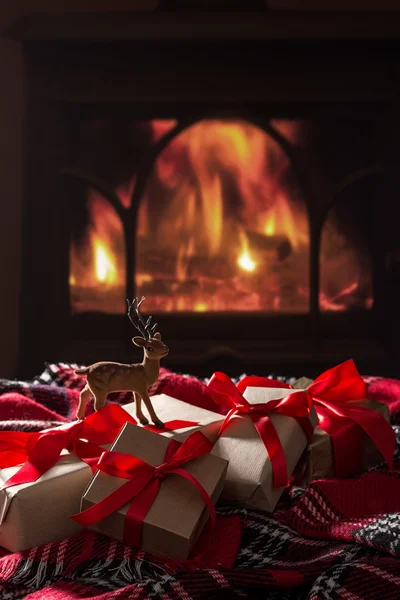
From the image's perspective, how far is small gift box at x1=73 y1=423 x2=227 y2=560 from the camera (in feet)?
2.30

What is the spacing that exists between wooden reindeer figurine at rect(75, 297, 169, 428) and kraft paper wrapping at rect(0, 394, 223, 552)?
8 centimetres

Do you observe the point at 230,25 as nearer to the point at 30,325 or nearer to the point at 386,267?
the point at 386,267

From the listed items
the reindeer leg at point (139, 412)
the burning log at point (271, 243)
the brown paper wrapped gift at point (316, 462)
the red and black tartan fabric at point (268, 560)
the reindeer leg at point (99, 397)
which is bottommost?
the red and black tartan fabric at point (268, 560)

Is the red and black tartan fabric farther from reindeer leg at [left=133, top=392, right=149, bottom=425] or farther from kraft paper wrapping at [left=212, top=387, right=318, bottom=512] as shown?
reindeer leg at [left=133, top=392, right=149, bottom=425]

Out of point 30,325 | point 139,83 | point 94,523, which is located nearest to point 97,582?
point 94,523

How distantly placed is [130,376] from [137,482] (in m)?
0.15

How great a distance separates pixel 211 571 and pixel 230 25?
6.10ft

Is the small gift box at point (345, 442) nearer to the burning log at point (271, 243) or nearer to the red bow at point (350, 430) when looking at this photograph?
the red bow at point (350, 430)

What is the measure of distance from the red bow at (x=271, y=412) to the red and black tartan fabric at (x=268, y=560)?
0.05 metres

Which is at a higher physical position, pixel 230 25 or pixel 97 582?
pixel 230 25

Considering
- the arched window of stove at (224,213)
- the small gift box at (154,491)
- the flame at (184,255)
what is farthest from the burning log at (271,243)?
the small gift box at (154,491)

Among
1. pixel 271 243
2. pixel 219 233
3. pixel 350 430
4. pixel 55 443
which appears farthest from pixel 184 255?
pixel 55 443

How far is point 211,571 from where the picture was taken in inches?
24.0

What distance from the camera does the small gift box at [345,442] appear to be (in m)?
0.94
